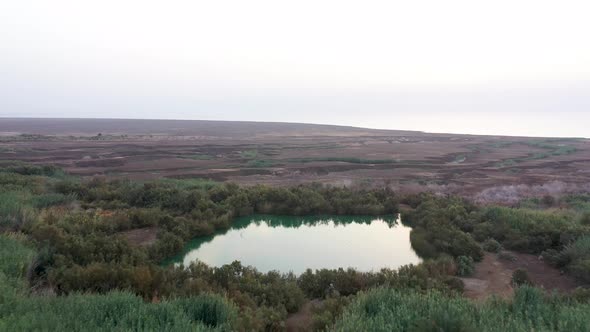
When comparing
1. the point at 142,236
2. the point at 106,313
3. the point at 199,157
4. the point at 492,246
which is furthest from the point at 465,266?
the point at 199,157

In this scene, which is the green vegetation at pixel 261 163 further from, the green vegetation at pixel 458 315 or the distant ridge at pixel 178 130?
the distant ridge at pixel 178 130

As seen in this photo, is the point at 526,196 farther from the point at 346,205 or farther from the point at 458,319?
the point at 458,319

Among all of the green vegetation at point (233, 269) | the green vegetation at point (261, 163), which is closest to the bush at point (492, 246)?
the green vegetation at point (233, 269)

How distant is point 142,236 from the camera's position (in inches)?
546

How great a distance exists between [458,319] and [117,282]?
18.6 feet

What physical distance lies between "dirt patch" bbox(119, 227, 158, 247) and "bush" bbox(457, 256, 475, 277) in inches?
343

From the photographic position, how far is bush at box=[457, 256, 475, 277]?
10.8 m

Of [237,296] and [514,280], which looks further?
[514,280]

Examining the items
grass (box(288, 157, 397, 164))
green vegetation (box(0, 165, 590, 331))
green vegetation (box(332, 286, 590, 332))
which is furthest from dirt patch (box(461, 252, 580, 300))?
grass (box(288, 157, 397, 164))

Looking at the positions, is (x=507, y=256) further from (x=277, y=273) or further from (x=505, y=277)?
(x=277, y=273)

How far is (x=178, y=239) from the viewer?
1315cm

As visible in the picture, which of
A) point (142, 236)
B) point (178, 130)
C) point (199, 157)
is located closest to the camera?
point (142, 236)

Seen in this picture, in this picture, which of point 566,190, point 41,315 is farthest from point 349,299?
point 566,190

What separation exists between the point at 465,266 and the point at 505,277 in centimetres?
94
